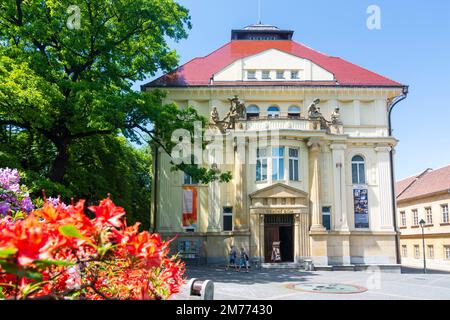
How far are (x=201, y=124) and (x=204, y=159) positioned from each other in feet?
27.0

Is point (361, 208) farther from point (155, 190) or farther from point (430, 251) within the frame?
point (430, 251)

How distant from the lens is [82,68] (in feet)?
67.7

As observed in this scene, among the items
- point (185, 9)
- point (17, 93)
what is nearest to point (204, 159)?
point (185, 9)

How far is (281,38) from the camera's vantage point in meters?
38.5

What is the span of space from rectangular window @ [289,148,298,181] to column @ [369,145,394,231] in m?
6.30

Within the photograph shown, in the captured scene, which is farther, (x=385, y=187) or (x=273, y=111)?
(x=273, y=111)

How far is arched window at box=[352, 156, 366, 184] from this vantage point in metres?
29.5

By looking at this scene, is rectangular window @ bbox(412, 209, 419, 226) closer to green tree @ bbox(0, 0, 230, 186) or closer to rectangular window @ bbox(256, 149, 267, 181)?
rectangular window @ bbox(256, 149, 267, 181)

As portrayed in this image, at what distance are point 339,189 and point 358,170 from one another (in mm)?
2358

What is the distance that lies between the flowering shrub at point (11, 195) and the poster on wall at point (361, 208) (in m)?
26.3

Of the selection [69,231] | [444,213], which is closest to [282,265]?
[444,213]

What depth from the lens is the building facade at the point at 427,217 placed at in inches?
1527

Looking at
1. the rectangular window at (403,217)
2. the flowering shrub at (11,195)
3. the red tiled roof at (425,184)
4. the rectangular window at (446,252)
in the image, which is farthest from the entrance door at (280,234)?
the rectangular window at (403,217)

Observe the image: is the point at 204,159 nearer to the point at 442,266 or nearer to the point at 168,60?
the point at 168,60
